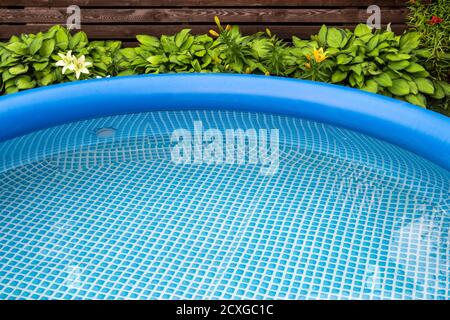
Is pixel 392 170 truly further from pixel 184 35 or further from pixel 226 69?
pixel 184 35

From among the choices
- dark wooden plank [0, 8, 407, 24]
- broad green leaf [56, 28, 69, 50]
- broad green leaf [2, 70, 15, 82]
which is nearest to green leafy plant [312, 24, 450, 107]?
dark wooden plank [0, 8, 407, 24]

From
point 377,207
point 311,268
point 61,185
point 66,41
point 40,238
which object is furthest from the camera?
point 66,41

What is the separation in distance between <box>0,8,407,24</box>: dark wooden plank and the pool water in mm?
1132

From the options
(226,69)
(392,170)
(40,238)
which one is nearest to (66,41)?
(226,69)

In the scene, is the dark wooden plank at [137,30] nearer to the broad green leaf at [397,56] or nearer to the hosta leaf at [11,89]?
the broad green leaf at [397,56]

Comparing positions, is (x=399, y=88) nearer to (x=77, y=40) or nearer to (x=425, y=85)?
A: (x=425, y=85)

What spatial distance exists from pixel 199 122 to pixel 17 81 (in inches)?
55.3

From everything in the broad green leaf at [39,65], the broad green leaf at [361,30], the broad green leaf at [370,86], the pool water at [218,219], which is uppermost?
the broad green leaf at [361,30]

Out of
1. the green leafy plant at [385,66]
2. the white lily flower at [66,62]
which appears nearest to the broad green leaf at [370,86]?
the green leafy plant at [385,66]

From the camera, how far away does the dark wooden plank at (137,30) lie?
16.5 feet

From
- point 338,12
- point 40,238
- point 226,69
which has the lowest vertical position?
point 40,238

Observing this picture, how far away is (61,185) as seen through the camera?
3648 millimetres

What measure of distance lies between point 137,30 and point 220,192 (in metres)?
2.10

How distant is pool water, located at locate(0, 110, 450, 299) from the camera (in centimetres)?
287
